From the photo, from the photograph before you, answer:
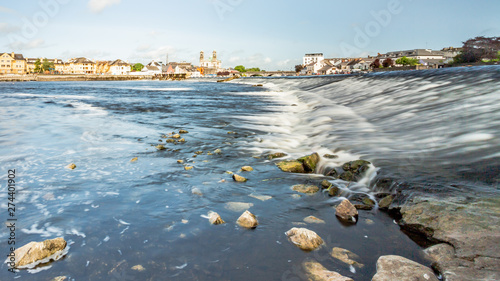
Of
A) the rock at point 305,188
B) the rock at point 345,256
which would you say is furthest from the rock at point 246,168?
the rock at point 345,256

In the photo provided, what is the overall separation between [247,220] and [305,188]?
174 centimetres

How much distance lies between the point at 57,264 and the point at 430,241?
14.2 ft

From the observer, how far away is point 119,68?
609 feet

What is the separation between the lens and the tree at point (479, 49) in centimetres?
7494

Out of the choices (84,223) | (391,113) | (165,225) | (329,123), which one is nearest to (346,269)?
(165,225)

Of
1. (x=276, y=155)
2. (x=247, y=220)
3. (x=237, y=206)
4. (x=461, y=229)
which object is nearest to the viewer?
(x=461, y=229)

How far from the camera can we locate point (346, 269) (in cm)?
316

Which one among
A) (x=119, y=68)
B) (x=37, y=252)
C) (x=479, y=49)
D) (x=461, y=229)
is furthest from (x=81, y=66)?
(x=461, y=229)

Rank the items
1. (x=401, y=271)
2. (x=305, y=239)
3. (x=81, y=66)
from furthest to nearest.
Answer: (x=81, y=66) < (x=305, y=239) < (x=401, y=271)

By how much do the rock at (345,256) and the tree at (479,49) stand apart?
92.3m

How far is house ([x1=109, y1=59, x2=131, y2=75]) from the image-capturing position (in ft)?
607

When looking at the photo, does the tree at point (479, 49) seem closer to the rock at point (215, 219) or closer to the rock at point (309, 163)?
the rock at point (309, 163)

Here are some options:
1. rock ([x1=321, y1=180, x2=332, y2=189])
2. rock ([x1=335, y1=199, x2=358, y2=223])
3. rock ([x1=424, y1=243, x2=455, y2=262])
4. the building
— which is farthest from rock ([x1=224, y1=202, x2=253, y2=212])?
the building

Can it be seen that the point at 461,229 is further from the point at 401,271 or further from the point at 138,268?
the point at 138,268
